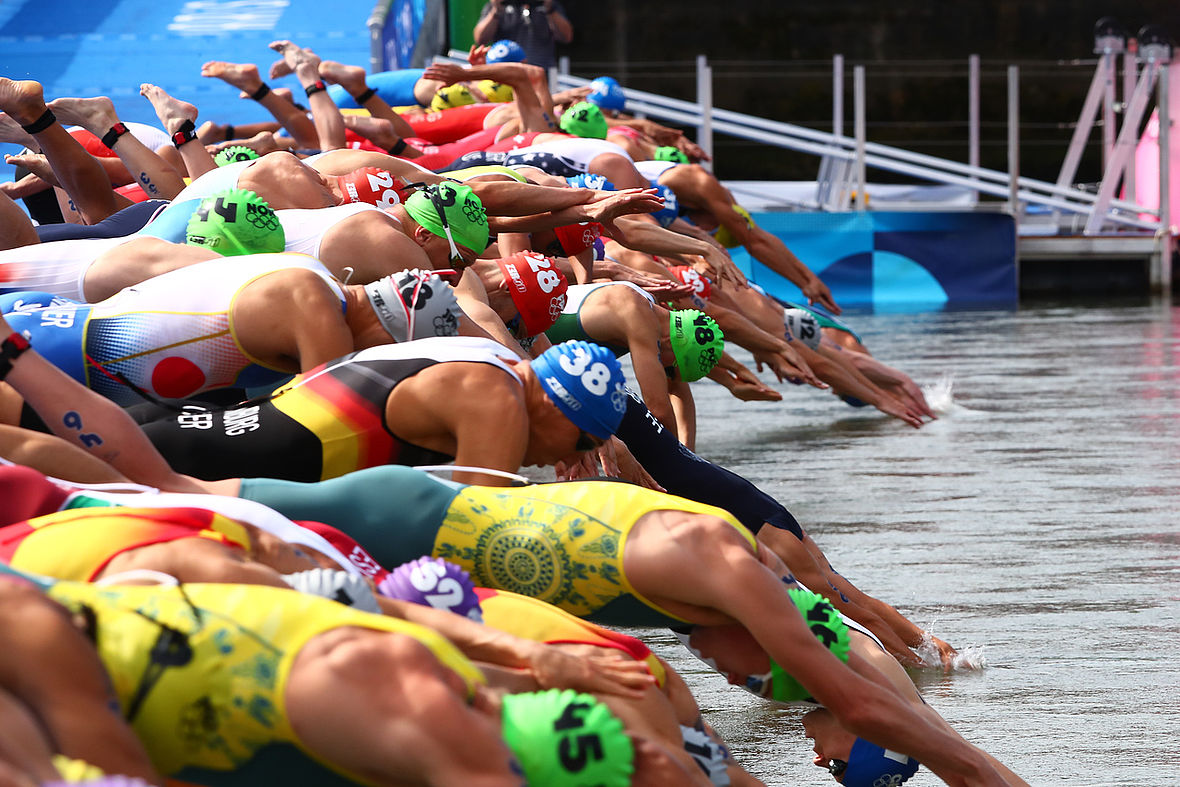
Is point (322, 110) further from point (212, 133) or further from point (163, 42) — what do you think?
point (163, 42)

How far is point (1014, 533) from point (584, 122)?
3.80 m

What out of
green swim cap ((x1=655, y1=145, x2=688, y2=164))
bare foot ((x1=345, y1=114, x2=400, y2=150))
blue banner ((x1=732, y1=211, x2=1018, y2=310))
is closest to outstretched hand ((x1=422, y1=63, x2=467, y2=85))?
bare foot ((x1=345, y1=114, x2=400, y2=150))

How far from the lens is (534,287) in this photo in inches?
211

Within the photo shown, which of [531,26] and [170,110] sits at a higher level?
[531,26]

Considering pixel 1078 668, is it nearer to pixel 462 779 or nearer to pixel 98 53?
pixel 462 779

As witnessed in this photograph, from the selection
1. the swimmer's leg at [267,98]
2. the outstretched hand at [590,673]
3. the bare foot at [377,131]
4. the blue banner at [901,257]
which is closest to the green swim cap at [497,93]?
the swimmer's leg at [267,98]

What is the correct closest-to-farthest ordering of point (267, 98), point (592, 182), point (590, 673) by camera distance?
point (590, 673) → point (592, 182) → point (267, 98)

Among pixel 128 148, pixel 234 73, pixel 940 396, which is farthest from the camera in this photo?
pixel 940 396

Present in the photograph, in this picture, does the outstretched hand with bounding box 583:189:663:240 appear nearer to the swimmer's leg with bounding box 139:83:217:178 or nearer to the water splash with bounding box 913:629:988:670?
the swimmer's leg with bounding box 139:83:217:178

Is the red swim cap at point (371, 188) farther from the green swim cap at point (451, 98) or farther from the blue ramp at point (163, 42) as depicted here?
the blue ramp at point (163, 42)

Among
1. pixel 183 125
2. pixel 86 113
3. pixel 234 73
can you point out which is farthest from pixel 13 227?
pixel 234 73

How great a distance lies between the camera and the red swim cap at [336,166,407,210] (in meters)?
5.80

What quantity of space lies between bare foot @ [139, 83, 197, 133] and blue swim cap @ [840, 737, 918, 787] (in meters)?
4.70

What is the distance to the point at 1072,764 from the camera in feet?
11.3
